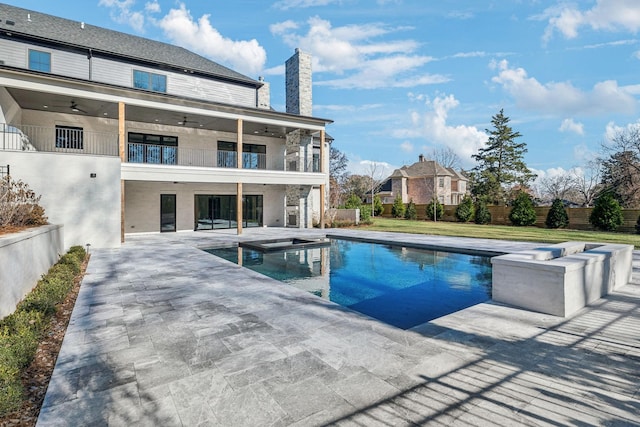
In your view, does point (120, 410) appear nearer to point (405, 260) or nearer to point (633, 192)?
point (405, 260)

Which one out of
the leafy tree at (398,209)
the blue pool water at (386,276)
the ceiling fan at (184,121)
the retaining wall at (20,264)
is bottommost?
the blue pool water at (386,276)

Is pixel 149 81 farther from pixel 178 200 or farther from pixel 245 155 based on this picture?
pixel 178 200

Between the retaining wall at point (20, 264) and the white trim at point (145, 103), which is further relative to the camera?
the white trim at point (145, 103)

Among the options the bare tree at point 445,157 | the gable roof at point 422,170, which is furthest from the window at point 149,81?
the bare tree at point 445,157

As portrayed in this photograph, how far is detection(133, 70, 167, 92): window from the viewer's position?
53.8 feet

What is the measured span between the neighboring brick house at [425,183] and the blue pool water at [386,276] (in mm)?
28953

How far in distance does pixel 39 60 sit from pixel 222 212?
1046 centimetres

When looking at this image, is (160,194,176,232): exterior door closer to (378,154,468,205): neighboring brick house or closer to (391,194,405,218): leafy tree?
(391,194,405,218): leafy tree

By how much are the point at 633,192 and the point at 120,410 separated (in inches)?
1220

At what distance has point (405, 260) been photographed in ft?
33.2

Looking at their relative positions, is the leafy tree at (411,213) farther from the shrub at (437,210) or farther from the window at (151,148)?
the window at (151,148)

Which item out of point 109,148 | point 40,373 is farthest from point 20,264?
point 109,148

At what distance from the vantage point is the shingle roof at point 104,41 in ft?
47.6

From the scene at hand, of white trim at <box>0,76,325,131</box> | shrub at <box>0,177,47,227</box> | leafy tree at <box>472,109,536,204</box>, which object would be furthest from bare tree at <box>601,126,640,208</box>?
shrub at <box>0,177,47,227</box>
